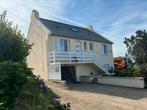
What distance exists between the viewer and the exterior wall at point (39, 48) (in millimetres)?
23797

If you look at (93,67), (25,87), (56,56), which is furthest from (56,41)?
(25,87)

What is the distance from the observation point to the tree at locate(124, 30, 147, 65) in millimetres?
25359

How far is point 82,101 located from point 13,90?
20.7ft

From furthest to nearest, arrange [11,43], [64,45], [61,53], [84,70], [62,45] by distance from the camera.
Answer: [84,70], [64,45], [62,45], [61,53], [11,43]

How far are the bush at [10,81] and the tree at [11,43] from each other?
2.25 meters

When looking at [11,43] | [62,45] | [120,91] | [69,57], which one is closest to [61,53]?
[69,57]

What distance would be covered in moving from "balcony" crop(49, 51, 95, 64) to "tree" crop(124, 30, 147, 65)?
5155 millimetres

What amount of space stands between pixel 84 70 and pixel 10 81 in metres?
18.8

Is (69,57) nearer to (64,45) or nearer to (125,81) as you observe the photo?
(64,45)

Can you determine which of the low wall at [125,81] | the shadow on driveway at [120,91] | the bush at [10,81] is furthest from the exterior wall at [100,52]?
the bush at [10,81]

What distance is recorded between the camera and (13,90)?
7.88 metres

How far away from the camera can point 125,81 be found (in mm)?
22047

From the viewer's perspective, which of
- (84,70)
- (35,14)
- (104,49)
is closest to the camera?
(35,14)

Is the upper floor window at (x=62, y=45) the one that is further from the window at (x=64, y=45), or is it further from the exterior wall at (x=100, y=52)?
the exterior wall at (x=100, y=52)
